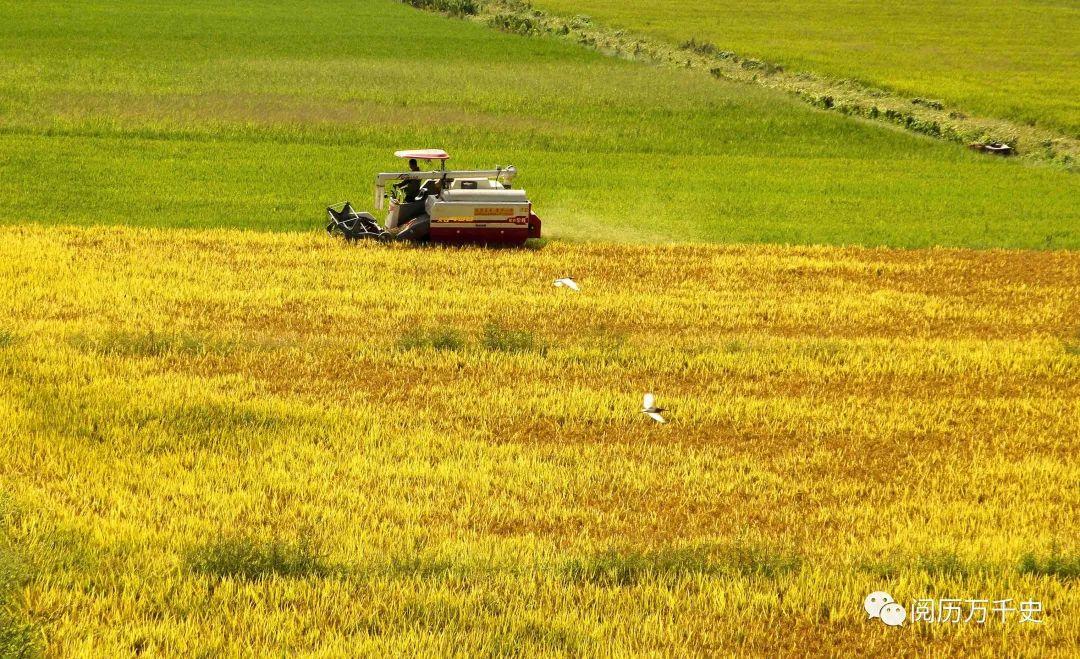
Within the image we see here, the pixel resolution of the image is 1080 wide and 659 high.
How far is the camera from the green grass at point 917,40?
159 feet

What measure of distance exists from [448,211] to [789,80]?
3159 centimetres

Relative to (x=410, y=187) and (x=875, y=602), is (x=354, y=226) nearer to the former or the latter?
(x=410, y=187)

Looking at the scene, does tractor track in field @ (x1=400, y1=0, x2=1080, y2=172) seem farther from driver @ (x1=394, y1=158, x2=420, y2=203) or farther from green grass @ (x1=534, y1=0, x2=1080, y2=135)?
driver @ (x1=394, y1=158, x2=420, y2=203)

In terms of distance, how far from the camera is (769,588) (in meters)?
9.69

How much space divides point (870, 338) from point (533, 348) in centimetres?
460

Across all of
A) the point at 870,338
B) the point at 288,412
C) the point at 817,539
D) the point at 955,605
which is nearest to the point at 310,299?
the point at 288,412

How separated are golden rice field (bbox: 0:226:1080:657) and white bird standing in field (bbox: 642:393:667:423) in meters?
0.14

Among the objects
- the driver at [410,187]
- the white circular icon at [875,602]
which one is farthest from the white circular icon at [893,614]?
the driver at [410,187]

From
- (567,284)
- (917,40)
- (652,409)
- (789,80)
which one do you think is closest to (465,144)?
(567,284)

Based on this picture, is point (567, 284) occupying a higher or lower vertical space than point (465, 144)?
lower

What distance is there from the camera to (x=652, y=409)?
14.1 m

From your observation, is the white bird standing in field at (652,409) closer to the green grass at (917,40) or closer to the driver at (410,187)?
the driver at (410,187)

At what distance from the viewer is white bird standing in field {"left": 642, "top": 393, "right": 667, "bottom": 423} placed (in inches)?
544

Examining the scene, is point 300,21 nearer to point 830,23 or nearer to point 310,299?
point 830,23
